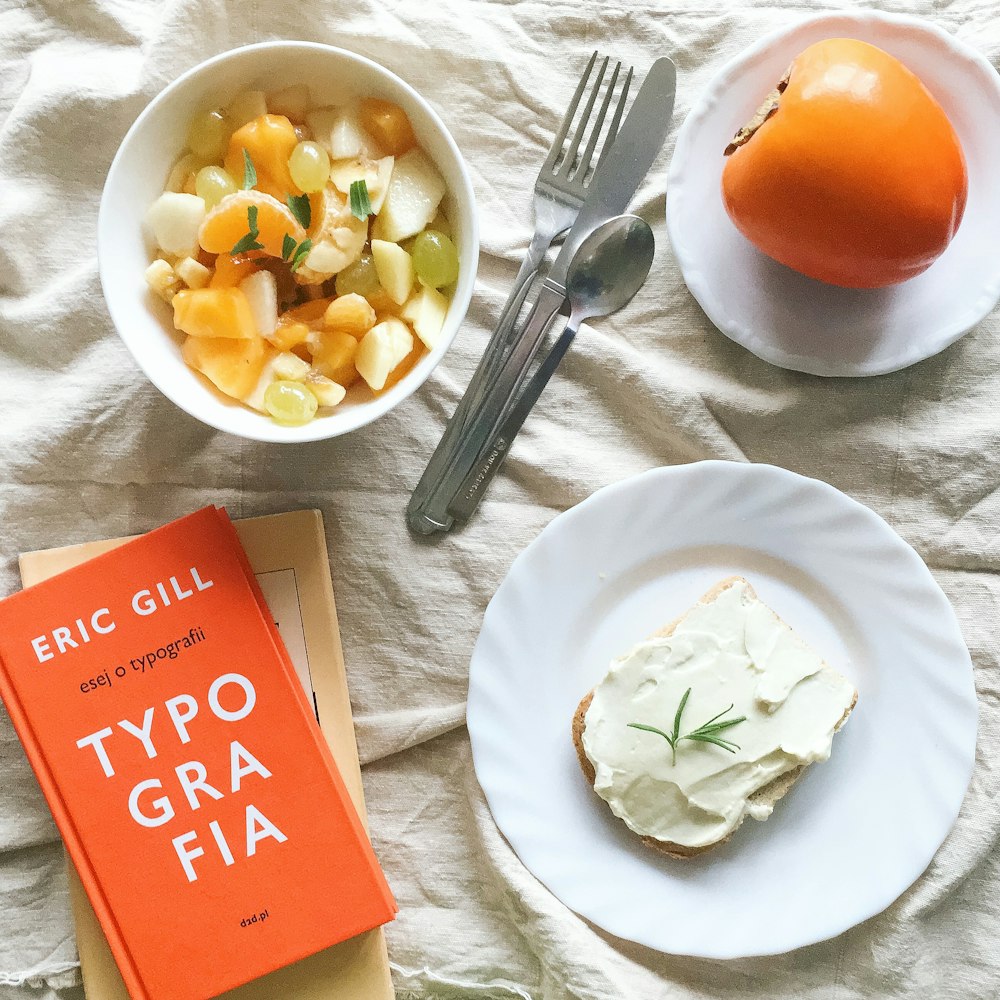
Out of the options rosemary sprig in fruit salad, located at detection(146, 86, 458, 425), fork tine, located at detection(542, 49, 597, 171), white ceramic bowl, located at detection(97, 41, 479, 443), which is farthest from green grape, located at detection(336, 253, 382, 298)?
fork tine, located at detection(542, 49, 597, 171)

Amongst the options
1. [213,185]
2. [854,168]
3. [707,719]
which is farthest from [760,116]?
[707,719]

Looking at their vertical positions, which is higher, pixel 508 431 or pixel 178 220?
pixel 178 220

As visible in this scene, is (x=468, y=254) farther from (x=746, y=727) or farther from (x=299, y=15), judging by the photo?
(x=746, y=727)

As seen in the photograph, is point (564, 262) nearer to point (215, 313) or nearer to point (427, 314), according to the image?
point (427, 314)

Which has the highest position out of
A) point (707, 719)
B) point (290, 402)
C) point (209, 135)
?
point (209, 135)

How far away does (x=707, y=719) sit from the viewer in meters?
1.29

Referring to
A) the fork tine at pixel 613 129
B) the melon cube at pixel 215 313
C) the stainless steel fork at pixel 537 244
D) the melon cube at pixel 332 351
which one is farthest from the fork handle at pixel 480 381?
the melon cube at pixel 215 313

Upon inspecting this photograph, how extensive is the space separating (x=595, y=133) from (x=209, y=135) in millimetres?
525

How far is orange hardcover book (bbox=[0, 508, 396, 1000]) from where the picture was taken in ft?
4.22

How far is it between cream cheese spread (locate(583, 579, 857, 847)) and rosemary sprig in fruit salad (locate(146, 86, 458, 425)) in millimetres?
543

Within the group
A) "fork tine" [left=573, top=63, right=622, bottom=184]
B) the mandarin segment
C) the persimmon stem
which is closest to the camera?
the mandarin segment

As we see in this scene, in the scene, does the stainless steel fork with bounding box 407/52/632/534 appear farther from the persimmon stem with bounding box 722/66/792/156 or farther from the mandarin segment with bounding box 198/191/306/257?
the mandarin segment with bounding box 198/191/306/257

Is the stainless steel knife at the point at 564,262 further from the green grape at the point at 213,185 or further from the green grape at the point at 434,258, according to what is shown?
the green grape at the point at 213,185

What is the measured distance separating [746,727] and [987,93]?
924 millimetres
